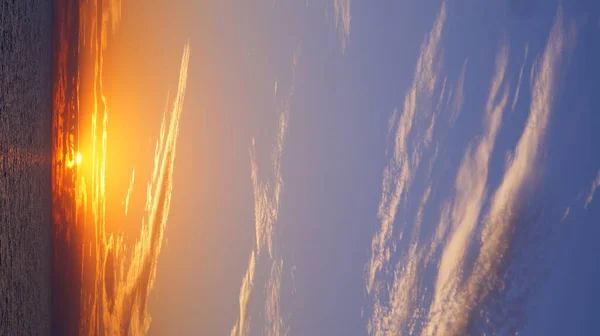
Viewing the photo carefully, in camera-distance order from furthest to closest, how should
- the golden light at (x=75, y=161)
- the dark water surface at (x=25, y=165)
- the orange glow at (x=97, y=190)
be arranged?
the golden light at (x=75, y=161) → the dark water surface at (x=25, y=165) → the orange glow at (x=97, y=190)

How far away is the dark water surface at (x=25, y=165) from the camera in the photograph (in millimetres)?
1799

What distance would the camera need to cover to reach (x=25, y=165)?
6.44 ft

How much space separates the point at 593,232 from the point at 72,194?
6.56 ft

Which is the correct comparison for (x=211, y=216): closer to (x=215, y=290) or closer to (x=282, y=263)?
(x=215, y=290)

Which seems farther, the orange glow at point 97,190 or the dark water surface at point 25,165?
the dark water surface at point 25,165

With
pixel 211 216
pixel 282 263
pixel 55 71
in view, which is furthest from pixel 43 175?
pixel 282 263

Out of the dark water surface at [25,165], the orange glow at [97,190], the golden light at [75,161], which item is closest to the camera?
the orange glow at [97,190]

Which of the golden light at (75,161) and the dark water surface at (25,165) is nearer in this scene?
the dark water surface at (25,165)

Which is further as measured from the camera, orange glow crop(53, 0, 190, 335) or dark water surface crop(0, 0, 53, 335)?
dark water surface crop(0, 0, 53, 335)

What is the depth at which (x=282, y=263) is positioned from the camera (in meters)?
0.87

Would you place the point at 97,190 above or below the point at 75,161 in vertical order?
below

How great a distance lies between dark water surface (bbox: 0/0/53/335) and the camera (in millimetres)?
1799

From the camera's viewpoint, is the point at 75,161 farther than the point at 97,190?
Yes

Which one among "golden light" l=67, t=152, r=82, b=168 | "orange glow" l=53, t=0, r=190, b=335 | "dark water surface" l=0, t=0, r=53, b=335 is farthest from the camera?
"golden light" l=67, t=152, r=82, b=168
